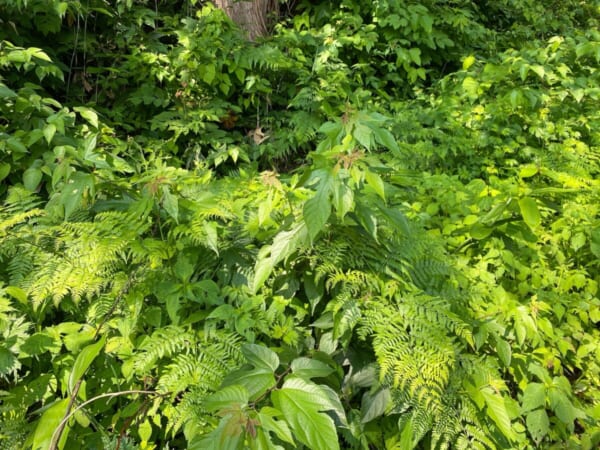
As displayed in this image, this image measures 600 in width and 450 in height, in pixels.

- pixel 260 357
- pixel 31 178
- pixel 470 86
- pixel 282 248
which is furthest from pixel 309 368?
pixel 470 86

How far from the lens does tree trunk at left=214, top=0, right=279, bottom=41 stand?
4.52m

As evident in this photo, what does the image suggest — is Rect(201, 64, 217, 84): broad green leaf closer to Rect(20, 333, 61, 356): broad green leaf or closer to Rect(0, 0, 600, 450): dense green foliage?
Rect(0, 0, 600, 450): dense green foliage

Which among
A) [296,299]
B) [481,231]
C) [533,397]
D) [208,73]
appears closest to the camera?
[296,299]

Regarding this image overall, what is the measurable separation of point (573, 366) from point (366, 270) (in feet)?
4.95

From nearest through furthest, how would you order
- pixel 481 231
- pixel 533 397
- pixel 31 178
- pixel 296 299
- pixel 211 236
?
pixel 211 236 → pixel 296 299 → pixel 533 397 → pixel 481 231 → pixel 31 178

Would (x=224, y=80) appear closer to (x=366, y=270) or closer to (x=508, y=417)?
(x=366, y=270)

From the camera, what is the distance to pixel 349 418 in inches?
59.4

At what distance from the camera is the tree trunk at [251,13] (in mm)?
4520

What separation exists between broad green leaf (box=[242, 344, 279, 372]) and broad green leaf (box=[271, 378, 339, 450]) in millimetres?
96

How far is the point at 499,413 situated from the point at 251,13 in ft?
14.5

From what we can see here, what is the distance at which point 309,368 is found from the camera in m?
1.36

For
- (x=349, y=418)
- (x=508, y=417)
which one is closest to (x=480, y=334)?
(x=508, y=417)

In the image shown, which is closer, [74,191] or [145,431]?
[145,431]

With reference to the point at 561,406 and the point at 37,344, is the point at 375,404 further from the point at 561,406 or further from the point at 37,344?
the point at 37,344
